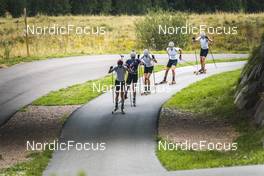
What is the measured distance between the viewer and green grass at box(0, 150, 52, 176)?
19.0 meters

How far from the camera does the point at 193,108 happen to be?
88.2 feet

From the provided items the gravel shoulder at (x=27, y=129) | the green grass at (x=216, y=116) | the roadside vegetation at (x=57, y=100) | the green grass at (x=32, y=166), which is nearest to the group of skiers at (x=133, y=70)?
the green grass at (x=216, y=116)

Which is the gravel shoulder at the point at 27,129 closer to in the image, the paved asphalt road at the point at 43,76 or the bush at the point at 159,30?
the paved asphalt road at the point at 43,76

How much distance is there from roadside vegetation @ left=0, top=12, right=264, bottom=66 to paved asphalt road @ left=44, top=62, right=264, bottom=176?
15.5 meters

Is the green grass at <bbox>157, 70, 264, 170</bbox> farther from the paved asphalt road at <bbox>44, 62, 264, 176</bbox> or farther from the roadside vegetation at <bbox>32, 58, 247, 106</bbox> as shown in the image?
the roadside vegetation at <bbox>32, 58, 247, 106</bbox>

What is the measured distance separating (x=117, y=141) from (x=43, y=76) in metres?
15.4

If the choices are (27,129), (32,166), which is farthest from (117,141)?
(27,129)

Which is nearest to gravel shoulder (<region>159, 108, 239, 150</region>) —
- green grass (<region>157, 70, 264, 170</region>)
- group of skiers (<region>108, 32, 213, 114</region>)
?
green grass (<region>157, 70, 264, 170</region>)

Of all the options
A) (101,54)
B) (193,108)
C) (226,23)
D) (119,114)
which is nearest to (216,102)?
(193,108)

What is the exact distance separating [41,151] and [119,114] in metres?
5.36

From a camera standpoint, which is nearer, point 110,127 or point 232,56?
point 110,127

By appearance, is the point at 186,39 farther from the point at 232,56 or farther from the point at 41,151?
the point at 41,151

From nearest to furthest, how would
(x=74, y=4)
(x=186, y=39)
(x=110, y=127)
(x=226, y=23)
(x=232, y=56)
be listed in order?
(x=110, y=127)
(x=232, y=56)
(x=186, y=39)
(x=226, y=23)
(x=74, y=4)

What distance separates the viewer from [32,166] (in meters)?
19.8
